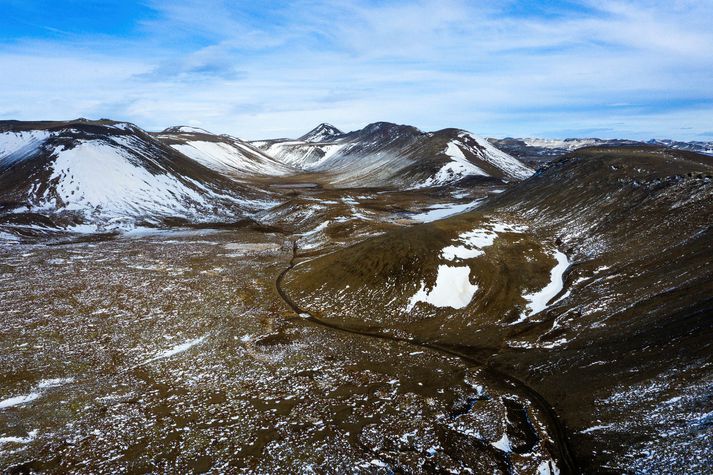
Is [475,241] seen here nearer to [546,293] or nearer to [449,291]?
[449,291]

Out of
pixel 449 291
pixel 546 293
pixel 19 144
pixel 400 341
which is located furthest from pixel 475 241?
pixel 19 144

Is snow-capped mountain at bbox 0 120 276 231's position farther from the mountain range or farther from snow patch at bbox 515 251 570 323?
snow patch at bbox 515 251 570 323

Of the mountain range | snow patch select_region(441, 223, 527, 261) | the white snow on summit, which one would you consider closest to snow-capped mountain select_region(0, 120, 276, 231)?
the white snow on summit

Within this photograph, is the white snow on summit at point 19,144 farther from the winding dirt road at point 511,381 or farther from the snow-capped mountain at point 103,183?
the winding dirt road at point 511,381

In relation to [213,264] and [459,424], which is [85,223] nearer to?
[213,264]

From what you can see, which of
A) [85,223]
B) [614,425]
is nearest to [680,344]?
[614,425]

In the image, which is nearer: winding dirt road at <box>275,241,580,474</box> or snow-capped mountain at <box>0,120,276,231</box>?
winding dirt road at <box>275,241,580,474</box>

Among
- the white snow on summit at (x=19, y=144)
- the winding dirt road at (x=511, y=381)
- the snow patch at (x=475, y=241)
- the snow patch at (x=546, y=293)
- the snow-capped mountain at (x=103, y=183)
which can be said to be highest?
the white snow on summit at (x=19, y=144)

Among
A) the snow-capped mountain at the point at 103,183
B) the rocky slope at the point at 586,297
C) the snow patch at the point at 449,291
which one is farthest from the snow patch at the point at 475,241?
the snow-capped mountain at the point at 103,183
